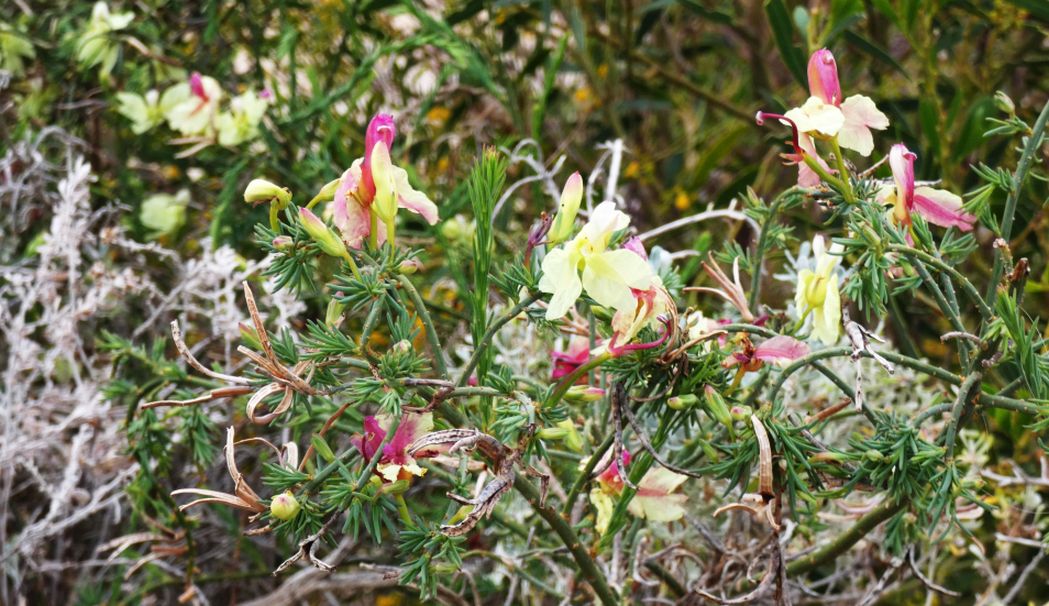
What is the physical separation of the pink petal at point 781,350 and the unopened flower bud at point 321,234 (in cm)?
25

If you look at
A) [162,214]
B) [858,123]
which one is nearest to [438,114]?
[162,214]

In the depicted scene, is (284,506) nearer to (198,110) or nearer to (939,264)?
(939,264)

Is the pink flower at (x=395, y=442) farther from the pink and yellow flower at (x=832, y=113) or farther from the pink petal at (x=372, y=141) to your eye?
the pink and yellow flower at (x=832, y=113)

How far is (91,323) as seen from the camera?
116cm

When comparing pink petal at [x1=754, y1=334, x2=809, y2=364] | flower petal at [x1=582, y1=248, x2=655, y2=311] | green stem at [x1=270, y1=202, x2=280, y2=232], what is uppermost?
green stem at [x1=270, y1=202, x2=280, y2=232]

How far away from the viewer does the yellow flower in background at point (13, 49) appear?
1.23 m

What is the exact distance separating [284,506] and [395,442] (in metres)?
0.07

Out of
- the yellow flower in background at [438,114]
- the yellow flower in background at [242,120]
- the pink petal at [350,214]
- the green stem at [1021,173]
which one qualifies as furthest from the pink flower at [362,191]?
the yellow flower in background at [438,114]

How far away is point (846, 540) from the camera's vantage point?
2.33ft

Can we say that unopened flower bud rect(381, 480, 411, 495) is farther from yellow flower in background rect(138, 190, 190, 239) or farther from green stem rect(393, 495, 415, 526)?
yellow flower in background rect(138, 190, 190, 239)

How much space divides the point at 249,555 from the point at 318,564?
27.2 inches

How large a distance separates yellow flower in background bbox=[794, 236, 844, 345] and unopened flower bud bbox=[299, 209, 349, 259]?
0.92 ft

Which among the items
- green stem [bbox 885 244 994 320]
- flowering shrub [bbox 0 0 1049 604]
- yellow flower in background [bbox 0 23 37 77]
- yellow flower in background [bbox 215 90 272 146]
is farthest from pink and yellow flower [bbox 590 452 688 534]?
yellow flower in background [bbox 0 23 37 77]

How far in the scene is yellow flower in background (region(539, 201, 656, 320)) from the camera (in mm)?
517
